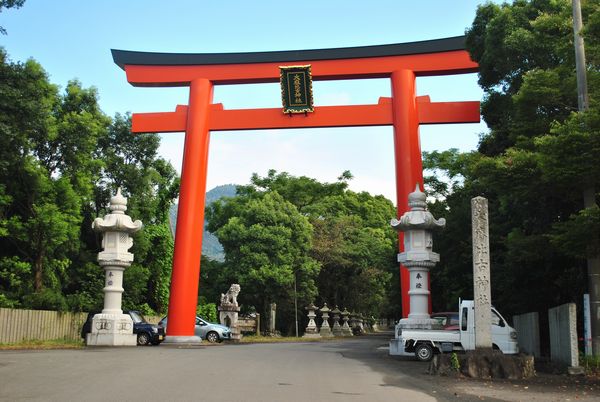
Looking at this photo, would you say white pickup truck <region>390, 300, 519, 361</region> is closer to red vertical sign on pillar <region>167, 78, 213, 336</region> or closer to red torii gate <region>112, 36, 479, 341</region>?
red torii gate <region>112, 36, 479, 341</region>

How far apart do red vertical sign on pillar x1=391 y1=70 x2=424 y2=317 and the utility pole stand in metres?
7.58

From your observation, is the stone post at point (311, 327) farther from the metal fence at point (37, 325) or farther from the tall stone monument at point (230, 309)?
the metal fence at point (37, 325)

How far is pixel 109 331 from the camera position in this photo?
1852 centimetres

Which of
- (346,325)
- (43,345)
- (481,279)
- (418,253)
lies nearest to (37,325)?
(43,345)

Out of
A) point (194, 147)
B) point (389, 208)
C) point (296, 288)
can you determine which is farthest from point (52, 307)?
point (389, 208)

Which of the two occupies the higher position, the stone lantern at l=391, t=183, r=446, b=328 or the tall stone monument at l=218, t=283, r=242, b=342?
the stone lantern at l=391, t=183, r=446, b=328

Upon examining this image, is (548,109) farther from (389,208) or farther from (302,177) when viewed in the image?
(389,208)

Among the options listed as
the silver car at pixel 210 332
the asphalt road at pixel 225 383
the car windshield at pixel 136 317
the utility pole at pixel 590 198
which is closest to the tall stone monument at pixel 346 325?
the silver car at pixel 210 332

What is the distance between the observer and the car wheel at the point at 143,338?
21.4m

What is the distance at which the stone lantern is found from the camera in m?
17.2

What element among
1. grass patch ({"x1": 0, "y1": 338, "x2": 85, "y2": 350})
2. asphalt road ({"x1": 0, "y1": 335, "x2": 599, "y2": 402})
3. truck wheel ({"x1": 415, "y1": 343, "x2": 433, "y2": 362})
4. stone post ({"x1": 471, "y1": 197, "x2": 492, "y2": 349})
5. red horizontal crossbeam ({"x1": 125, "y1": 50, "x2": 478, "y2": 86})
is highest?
red horizontal crossbeam ({"x1": 125, "y1": 50, "x2": 478, "y2": 86})

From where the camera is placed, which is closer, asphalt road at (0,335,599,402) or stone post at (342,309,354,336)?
asphalt road at (0,335,599,402)

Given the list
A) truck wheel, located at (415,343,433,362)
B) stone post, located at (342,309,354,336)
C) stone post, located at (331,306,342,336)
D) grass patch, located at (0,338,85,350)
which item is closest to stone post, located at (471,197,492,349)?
truck wheel, located at (415,343,433,362)

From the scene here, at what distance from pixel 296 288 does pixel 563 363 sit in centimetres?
2279
